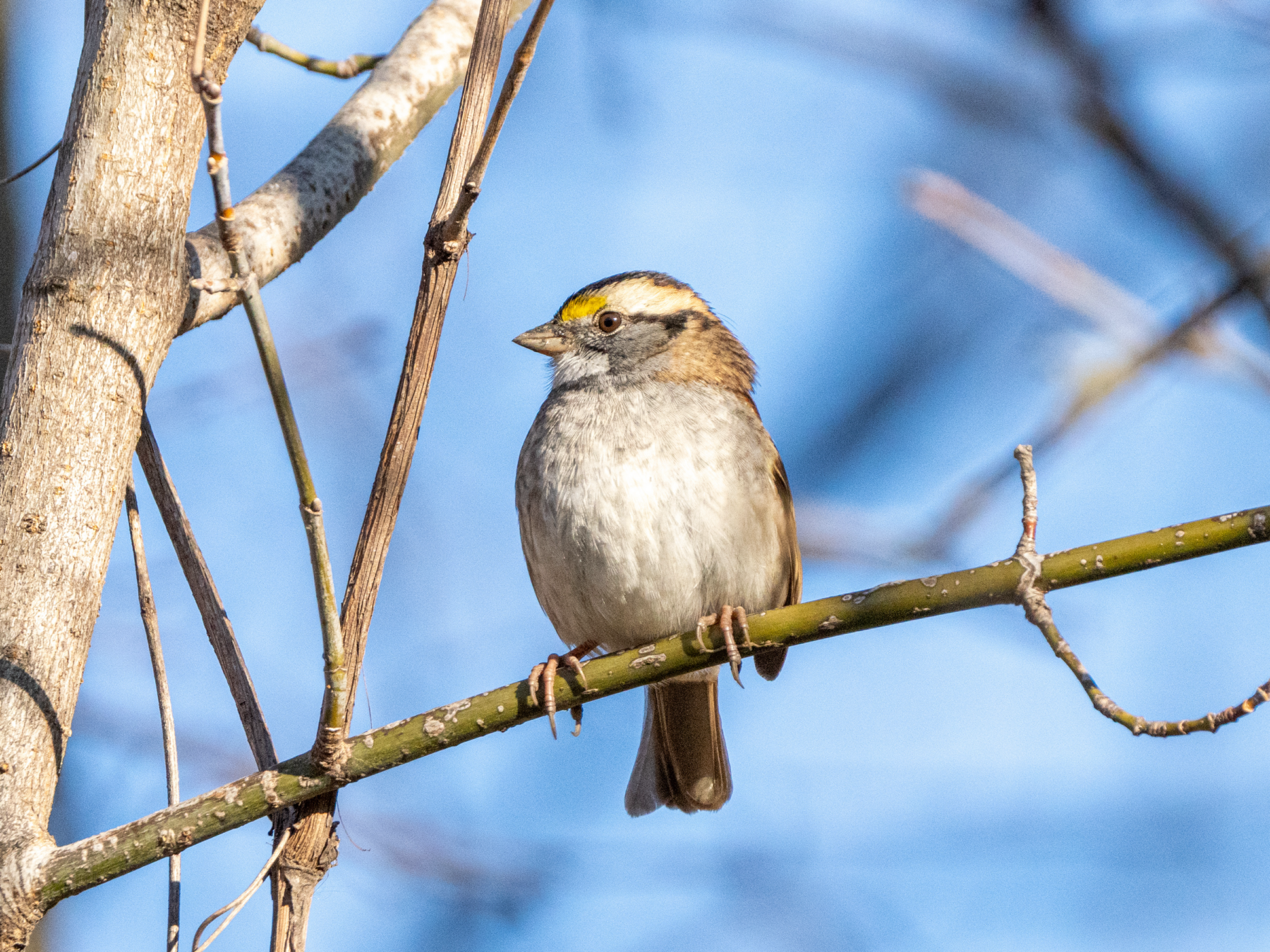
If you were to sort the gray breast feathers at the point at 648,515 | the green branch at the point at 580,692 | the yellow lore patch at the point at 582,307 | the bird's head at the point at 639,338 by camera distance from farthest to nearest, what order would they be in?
1. the yellow lore patch at the point at 582,307
2. the bird's head at the point at 639,338
3. the gray breast feathers at the point at 648,515
4. the green branch at the point at 580,692

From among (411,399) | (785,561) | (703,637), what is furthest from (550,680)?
(785,561)

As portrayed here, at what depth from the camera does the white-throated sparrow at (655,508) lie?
12.6ft

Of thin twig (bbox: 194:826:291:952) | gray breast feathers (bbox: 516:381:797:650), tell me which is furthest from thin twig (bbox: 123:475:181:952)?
gray breast feathers (bbox: 516:381:797:650)

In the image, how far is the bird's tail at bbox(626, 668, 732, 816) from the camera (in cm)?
451

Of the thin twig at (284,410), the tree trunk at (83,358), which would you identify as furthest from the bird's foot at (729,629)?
the tree trunk at (83,358)

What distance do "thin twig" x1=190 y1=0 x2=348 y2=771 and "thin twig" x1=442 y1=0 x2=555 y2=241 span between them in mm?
553

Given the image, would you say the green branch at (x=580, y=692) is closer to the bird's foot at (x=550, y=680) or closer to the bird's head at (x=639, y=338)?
the bird's foot at (x=550, y=680)

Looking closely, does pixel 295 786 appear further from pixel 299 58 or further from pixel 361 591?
pixel 299 58

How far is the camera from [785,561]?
4254 millimetres

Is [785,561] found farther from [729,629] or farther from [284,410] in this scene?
[284,410]

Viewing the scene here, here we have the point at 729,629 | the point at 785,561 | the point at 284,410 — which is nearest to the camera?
the point at 284,410

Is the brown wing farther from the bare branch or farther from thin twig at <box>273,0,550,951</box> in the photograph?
thin twig at <box>273,0,550,951</box>

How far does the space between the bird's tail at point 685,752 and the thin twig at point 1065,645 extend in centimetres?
214

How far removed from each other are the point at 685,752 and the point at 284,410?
9.02 ft
